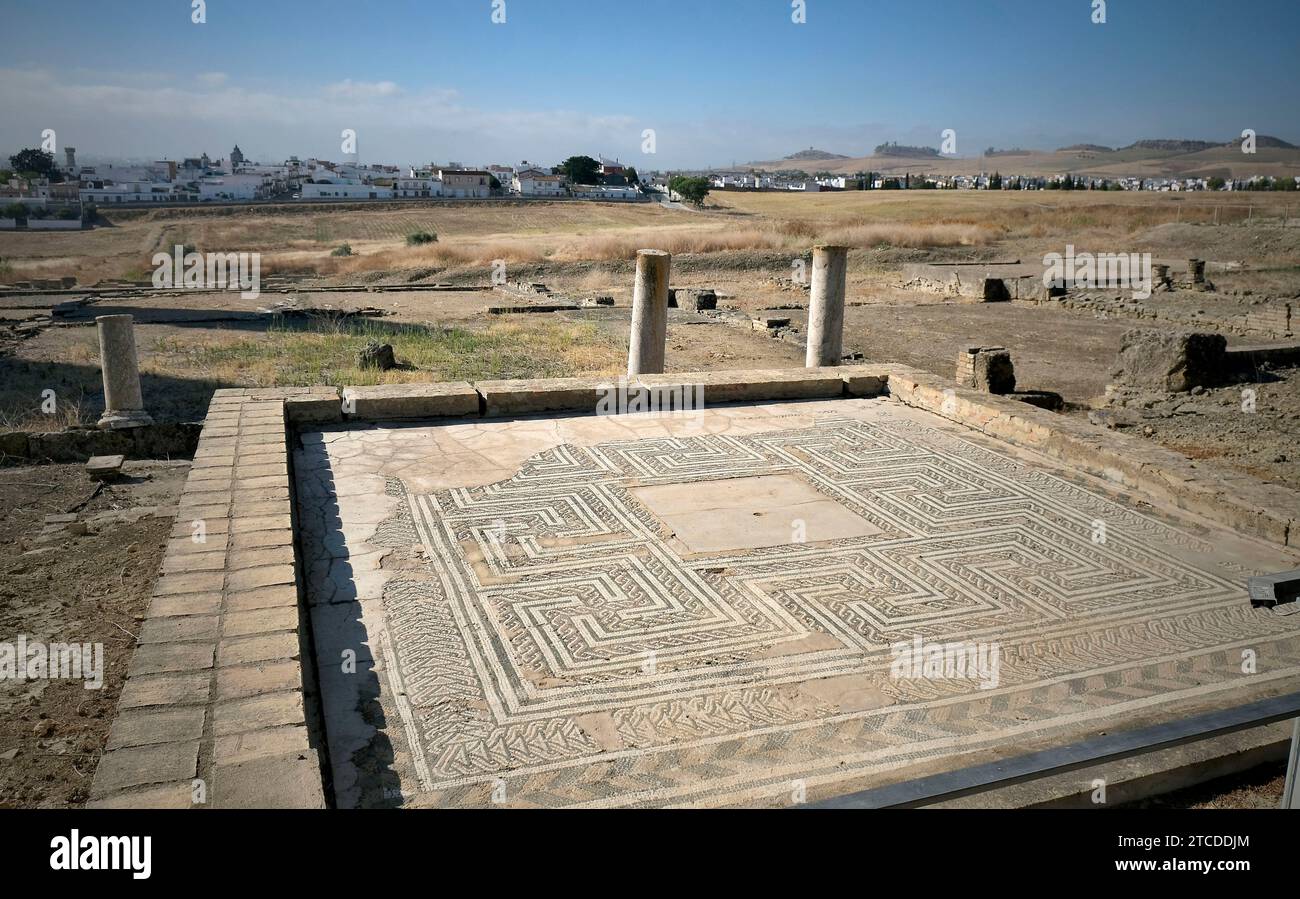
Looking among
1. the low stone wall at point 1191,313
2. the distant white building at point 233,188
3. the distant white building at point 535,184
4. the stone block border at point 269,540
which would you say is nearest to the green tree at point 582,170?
the distant white building at point 535,184

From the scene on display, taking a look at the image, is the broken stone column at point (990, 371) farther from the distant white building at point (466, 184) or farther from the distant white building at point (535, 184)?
the distant white building at point (535, 184)

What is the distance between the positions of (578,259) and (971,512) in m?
23.4

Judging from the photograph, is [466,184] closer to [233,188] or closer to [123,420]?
[233,188]

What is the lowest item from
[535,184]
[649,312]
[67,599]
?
[67,599]

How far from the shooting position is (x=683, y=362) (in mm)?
13062

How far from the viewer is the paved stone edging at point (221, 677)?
2.44 meters

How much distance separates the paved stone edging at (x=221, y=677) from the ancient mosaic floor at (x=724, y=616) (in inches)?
11.7

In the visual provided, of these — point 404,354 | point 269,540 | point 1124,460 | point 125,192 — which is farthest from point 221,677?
point 125,192

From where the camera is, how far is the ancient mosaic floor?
312cm

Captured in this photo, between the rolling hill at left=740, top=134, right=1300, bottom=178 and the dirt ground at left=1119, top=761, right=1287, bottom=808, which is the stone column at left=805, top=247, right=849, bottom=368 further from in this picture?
the rolling hill at left=740, top=134, right=1300, bottom=178

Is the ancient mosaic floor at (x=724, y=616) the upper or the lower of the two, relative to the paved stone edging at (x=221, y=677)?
lower

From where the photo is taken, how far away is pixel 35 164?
86.1 metres

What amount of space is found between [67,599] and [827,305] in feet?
22.2
